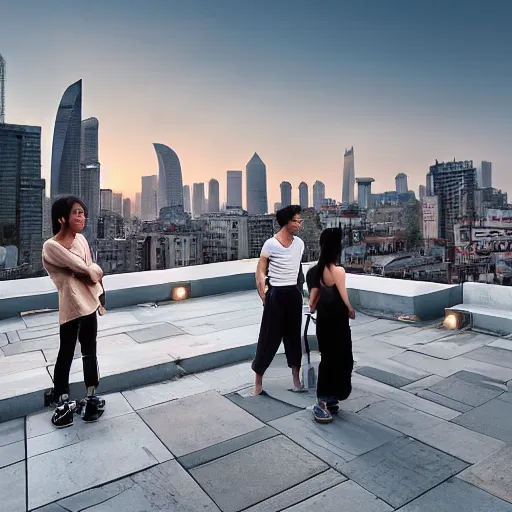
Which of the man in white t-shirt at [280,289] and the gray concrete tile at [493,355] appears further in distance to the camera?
the gray concrete tile at [493,355]

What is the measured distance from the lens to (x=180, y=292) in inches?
303

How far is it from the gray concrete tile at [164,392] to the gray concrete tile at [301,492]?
1.56 meters

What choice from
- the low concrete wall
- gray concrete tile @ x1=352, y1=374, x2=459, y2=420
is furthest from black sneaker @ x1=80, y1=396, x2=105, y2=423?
the low concrete wall

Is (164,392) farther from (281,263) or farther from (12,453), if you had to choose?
(281,263)

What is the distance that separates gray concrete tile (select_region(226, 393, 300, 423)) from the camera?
10.6ft

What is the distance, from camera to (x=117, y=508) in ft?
7.06

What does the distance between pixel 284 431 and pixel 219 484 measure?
0.74m

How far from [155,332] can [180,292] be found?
7.34ft

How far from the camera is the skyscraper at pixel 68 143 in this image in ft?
125

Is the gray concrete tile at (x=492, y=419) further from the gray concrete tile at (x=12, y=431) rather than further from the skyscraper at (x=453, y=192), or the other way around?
the skyscraper at (x=453, y=192)

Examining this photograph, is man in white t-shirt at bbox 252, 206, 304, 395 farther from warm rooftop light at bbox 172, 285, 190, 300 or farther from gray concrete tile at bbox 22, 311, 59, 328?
warm rooftop light at bbox 172, 285, 190, 300

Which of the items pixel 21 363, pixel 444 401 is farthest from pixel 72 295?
pixel 444 401

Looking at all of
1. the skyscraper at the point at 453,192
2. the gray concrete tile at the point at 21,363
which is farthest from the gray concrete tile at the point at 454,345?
the skyscraper at the point at 453,192

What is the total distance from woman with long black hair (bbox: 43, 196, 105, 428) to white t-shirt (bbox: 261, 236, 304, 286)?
1356 millimetres
